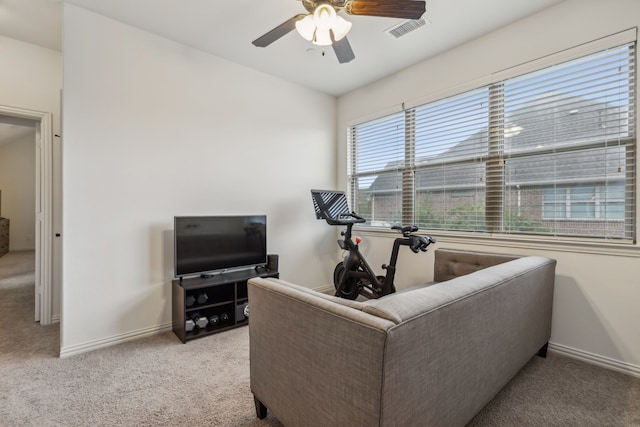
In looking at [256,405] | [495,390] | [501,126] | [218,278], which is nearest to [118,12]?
[218,278]

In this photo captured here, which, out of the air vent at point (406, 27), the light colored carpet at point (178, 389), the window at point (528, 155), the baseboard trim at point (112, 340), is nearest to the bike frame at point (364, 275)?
the window at point (528, 155)

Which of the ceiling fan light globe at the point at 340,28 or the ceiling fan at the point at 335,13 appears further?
the ceiling fan light globe at the point at 340,28

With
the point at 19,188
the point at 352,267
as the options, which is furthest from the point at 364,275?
the point at 19,188

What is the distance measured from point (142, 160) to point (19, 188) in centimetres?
822

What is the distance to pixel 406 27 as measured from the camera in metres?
2.63

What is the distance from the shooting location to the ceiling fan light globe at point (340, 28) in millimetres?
1907

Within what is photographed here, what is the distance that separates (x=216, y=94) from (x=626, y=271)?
384cm

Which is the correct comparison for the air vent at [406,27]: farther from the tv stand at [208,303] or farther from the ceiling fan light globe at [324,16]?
the tv stand at [208,303]

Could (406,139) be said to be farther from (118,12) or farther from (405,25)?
(118,12)

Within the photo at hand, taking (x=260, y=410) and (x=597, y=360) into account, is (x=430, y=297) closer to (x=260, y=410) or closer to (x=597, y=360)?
(x=260, y=410)

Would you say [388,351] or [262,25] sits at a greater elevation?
[262,25]

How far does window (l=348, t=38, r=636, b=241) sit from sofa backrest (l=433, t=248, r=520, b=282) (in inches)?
14.9

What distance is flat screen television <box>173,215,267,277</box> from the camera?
2719mm

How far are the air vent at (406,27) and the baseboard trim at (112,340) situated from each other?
3.50 meters
